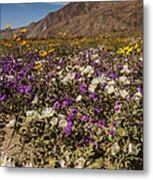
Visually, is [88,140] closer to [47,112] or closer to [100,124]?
[100,124]

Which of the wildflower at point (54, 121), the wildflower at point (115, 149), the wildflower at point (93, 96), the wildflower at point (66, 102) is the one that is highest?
the wildflower at point (93, 96)

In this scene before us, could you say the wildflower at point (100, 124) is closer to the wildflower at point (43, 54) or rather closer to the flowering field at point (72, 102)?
the flowering field at point (72, 102)

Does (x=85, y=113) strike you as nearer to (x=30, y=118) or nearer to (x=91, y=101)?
(x=91, y=101)

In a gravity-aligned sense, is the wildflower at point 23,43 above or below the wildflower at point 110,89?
above

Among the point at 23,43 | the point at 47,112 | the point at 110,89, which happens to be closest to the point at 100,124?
the point at 110,89

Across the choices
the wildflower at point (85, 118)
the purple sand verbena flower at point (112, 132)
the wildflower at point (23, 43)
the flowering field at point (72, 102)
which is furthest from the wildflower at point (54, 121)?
the wildflower at point (23, 43)

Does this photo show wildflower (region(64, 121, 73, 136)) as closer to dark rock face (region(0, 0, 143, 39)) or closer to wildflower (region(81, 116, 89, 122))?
wildflower (region(81, 116, 89, 122))

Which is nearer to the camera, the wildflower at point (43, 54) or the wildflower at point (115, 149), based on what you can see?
the wildflower at point (115, 149)
